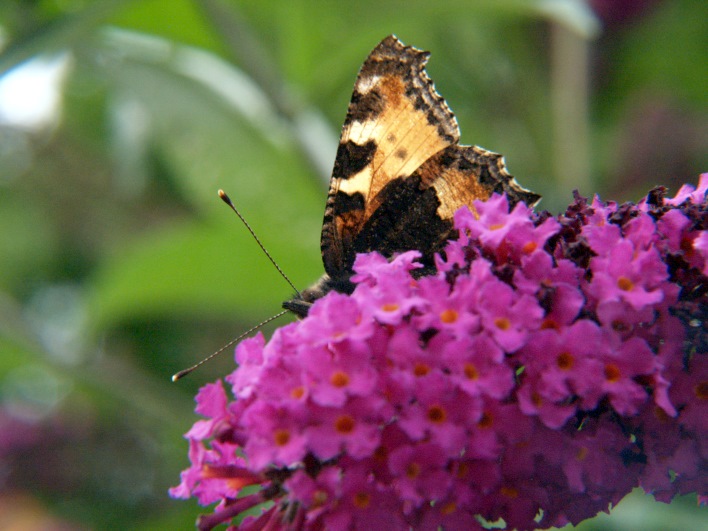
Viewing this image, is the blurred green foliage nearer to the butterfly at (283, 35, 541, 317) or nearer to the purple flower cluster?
the butterfly at (283, 35, 541, 317)

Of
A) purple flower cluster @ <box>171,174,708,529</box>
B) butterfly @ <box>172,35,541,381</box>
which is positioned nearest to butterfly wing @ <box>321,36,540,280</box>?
butterfly @ <box>172,35,541,381</box>

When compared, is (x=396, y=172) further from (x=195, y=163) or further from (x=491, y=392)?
(x=195, y=163)

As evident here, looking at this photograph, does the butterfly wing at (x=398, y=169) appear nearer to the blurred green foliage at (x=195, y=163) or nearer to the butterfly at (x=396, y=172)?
the butterfly at (x=396, y=172)

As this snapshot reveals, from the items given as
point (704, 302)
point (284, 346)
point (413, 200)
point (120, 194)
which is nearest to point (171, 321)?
point (120, 194)

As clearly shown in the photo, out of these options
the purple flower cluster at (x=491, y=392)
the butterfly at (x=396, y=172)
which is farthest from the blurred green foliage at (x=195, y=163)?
the purple flower cluster at (x=491, y=392)

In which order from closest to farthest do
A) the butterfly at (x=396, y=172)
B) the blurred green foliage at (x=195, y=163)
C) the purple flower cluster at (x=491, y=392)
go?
the purple flower cluster at (x=491, y=392) < the butterfly at (x=396, y=172) < the blurred green foliage at (x=195, y=163)

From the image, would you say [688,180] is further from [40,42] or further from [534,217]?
[40,42]
